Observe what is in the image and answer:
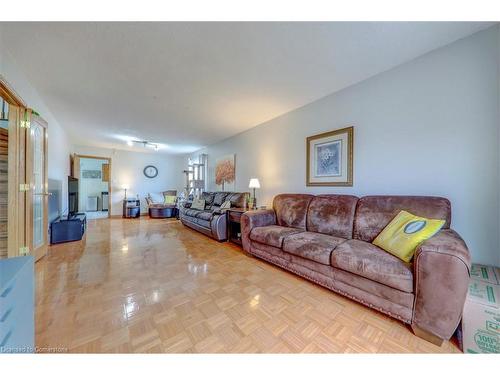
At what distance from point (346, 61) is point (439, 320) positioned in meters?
2.33

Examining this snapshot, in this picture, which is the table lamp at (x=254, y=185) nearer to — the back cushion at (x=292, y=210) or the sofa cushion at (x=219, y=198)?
the back cushion at (x=292, y=210)

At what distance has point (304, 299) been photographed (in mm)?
1705

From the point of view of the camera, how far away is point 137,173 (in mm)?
7047

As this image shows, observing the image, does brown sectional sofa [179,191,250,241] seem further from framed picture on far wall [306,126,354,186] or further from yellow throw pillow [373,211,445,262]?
yellow throw pillow [373,211,445,262]

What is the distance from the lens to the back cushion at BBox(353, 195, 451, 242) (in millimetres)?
1692

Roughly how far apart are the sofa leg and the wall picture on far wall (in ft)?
12.8

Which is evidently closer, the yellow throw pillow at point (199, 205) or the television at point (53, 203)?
the television at point (53, 203)

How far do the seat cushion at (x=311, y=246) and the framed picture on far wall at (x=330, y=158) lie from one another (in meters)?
0.94

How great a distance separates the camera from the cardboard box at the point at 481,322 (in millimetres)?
1066

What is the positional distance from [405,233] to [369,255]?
0.35 meters

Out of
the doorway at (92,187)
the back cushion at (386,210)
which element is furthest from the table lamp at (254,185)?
the doorway at (92,187)

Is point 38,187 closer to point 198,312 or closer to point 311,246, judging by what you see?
point 198,312

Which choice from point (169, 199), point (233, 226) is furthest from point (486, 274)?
point (169, 199)
